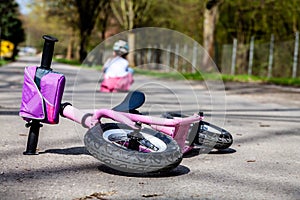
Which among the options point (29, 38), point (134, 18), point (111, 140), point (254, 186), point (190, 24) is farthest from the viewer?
point (29, 38)

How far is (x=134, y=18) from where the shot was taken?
40.5m

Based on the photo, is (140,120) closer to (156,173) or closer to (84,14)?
(156,173)

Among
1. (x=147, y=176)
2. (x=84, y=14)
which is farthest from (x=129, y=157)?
(x=84, y=14)

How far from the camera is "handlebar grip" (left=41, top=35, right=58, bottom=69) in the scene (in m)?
4.27

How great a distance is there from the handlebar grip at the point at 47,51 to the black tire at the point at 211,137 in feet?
4.30

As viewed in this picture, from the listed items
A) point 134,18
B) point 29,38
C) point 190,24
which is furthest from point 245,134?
point 29,38

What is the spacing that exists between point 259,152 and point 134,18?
35.9 metres

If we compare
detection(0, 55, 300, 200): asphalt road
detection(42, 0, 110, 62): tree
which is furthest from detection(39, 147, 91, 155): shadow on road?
detection(42, 0, 110, 62): tree

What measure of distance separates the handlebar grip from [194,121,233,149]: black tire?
1310 mm

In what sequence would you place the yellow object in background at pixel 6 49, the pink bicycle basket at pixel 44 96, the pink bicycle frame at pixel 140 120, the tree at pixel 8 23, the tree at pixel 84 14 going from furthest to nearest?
the tree at pixel 84 14 < the tree at pixel 8 23 < the yellow object in background at pixel 6 49 < the pink bicycle basket at pixel 44 96 < the pink bicycle frame at pixel 140 120

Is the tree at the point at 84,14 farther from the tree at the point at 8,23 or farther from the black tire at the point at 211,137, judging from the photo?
the black tire at the point at 211,137

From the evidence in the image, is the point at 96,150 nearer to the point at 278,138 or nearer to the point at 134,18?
the point at 278,138

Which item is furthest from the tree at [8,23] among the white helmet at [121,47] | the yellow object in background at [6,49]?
the white helmet at [121,47]

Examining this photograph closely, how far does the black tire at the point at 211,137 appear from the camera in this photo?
470 cm
